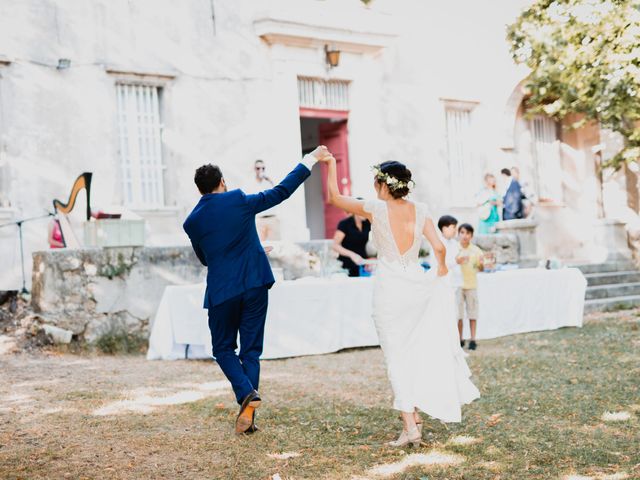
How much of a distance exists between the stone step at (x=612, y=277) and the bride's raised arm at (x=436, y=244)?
9.43 m

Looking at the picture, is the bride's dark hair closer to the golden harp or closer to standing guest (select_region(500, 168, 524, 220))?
the golden harp

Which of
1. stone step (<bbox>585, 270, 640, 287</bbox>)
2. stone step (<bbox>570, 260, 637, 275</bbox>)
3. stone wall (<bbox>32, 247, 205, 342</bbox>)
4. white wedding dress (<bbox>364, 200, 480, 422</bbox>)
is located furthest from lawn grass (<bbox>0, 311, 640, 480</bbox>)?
stone step (<bbox>570, 260, 637, 275</bbox>)

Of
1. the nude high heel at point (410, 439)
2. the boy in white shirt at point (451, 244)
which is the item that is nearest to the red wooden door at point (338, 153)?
the boy in white shirt at point (451, 244)

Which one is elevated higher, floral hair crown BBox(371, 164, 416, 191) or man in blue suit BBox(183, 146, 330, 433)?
floral hair crown BBox(371, 164, 416, 191)

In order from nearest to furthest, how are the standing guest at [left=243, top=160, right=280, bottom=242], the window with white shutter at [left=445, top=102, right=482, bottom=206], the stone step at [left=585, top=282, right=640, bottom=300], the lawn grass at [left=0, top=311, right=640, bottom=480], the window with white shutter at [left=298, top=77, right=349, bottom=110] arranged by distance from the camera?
the lawn grass at [left=0, top=311, right=640, bottom=480], the standing guest at [left=243, top=160, right=280, bottom=242], the stone step at [left=585, top=282, right=640, bottom=300], the window with white shutter at [left=298, top=77, right=349, bottom=110], the window with white shutter at [left=445, top=102, right=482, bottom=206]

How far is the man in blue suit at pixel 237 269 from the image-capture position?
5.18 m

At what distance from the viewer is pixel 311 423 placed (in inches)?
218

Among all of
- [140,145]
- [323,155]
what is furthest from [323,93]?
[323,155]

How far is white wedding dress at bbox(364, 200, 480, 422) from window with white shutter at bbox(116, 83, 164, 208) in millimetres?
7646

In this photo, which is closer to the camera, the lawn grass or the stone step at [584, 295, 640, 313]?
the lawn grass

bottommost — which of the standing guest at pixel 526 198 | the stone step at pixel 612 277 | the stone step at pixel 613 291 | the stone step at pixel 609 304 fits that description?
the stone step at pixel 609 304

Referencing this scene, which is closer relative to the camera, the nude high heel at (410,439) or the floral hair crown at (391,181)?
the nude high heel at (410,439)

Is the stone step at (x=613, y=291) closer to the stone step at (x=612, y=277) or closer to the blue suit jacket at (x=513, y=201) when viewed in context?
the stone step at (x=612, y=277)

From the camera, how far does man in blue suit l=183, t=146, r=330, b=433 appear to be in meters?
5.18
